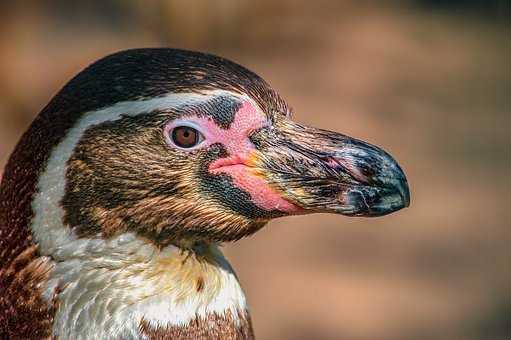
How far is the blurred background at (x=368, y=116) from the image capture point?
633 centimetres

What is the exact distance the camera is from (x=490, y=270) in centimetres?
669

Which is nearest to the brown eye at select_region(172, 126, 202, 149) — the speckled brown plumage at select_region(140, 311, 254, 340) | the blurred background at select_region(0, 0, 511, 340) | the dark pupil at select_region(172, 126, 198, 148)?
the dark pupil at select_region(172, 126, 198, 148)

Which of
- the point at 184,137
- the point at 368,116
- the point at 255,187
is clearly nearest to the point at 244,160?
the point at 255,187

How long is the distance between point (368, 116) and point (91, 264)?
→ 212 inches

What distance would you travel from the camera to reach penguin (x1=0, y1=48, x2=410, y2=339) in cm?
281

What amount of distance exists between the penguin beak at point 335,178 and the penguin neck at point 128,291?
1.12 ft

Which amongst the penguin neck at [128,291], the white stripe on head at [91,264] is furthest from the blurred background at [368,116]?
the white stripe on head at [91,264]

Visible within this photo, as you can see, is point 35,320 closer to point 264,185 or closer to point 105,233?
point 105,233

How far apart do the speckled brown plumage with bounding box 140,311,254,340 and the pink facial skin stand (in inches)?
13.3

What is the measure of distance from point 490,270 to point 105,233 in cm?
431

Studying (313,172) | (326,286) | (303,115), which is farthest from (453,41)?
(313,172)

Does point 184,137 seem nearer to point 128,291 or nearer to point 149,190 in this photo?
point 149,190

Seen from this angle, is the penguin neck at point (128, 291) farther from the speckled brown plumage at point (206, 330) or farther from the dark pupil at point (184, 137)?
the dark pupil at point (184, 137)

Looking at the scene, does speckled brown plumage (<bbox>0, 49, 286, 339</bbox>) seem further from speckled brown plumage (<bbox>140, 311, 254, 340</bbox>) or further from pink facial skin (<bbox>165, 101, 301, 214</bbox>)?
speckled brown plumage (<bbox>140, 311, 254, 340</bbox>)
